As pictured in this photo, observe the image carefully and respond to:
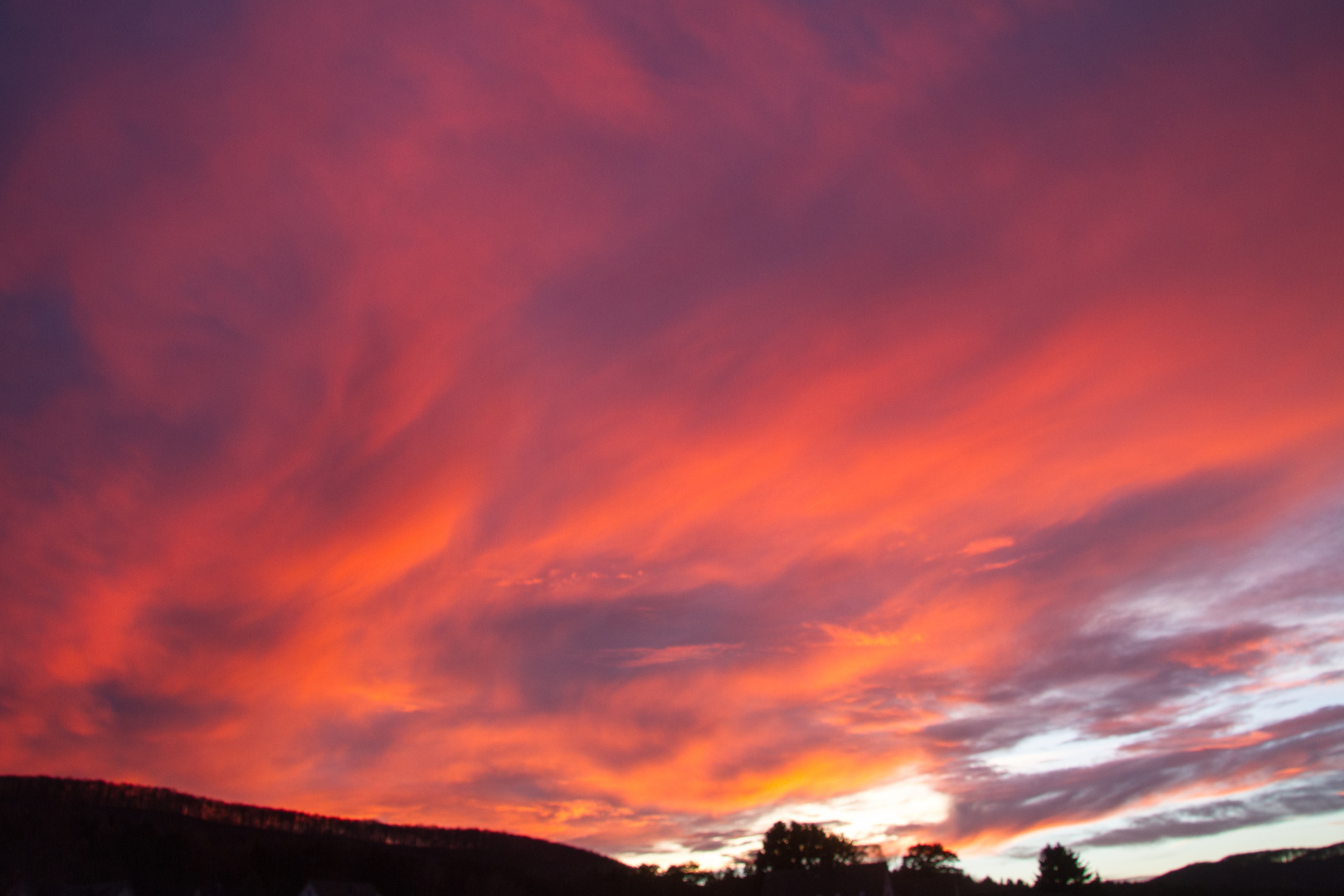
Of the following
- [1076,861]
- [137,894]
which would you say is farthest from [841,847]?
[137,894]

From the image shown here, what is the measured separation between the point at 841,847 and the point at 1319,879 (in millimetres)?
99196

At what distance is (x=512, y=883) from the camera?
16412 centimetres

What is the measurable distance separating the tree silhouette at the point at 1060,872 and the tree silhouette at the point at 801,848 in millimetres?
27475

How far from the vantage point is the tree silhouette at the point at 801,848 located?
138 m

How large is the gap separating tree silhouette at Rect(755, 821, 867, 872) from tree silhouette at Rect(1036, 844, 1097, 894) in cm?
2748

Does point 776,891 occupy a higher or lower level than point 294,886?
lower

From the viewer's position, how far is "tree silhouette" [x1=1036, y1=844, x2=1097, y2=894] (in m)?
118

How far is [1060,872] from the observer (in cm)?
11938

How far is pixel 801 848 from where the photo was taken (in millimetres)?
138375

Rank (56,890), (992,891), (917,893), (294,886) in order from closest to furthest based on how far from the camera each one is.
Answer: (917,893) < (992,891) < (56,890) < (294,886)

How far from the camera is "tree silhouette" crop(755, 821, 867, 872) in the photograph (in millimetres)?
137500

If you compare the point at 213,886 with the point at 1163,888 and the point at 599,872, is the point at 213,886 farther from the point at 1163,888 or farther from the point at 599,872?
the point at 1163,888

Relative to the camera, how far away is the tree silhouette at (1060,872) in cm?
11831

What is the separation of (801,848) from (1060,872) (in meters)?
36.6
